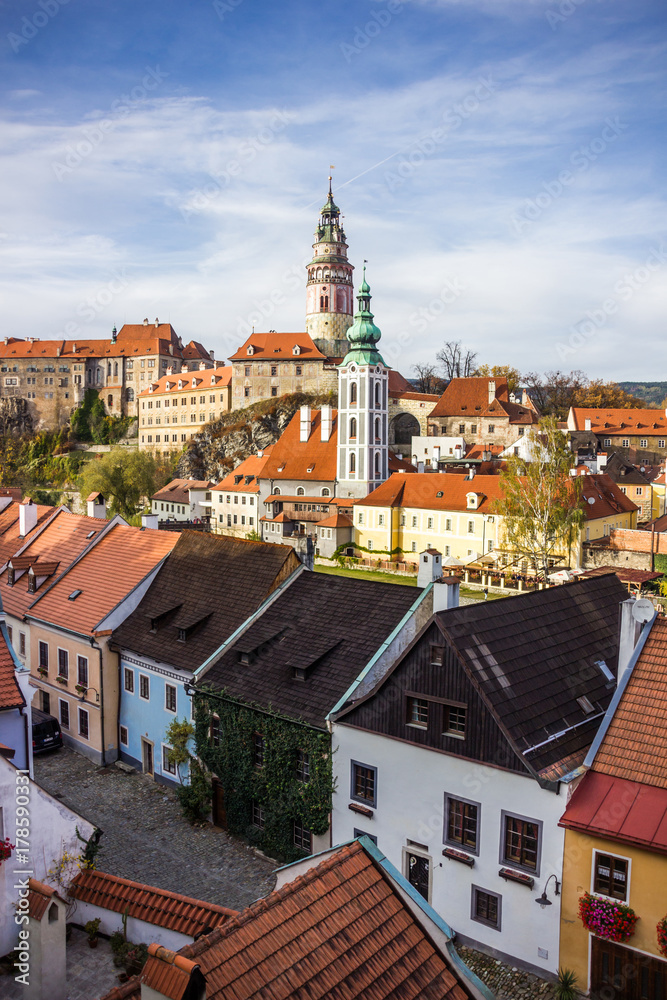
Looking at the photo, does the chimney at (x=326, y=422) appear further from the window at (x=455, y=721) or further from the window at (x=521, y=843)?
the window at (x=521, y=843)

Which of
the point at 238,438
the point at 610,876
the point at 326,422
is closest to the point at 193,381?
the point at 238,438

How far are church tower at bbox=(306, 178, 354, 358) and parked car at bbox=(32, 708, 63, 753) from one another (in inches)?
3306

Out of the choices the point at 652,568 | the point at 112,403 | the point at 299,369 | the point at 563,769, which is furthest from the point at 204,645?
the point at 112,403

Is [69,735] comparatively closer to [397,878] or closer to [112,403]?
[397,878]

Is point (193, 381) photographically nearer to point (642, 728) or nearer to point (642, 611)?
point (642, 611)

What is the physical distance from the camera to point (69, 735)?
24516mm

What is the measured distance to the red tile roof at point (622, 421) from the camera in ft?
269

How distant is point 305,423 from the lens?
76625mm

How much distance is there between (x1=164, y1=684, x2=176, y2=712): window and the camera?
2080 cm

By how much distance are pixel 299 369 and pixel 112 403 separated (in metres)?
40.0

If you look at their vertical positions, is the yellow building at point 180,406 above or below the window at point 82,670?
above

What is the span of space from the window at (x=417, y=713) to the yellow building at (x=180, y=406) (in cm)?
8989

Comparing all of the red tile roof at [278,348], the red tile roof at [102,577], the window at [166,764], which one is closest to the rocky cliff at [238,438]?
the red tile roof at [278,348]

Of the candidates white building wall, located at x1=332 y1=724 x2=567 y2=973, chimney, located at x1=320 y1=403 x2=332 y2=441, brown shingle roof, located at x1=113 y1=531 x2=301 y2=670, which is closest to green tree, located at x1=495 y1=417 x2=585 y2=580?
brown shingle roof, located at x1=113 y1=531 x2=301 y2=670
